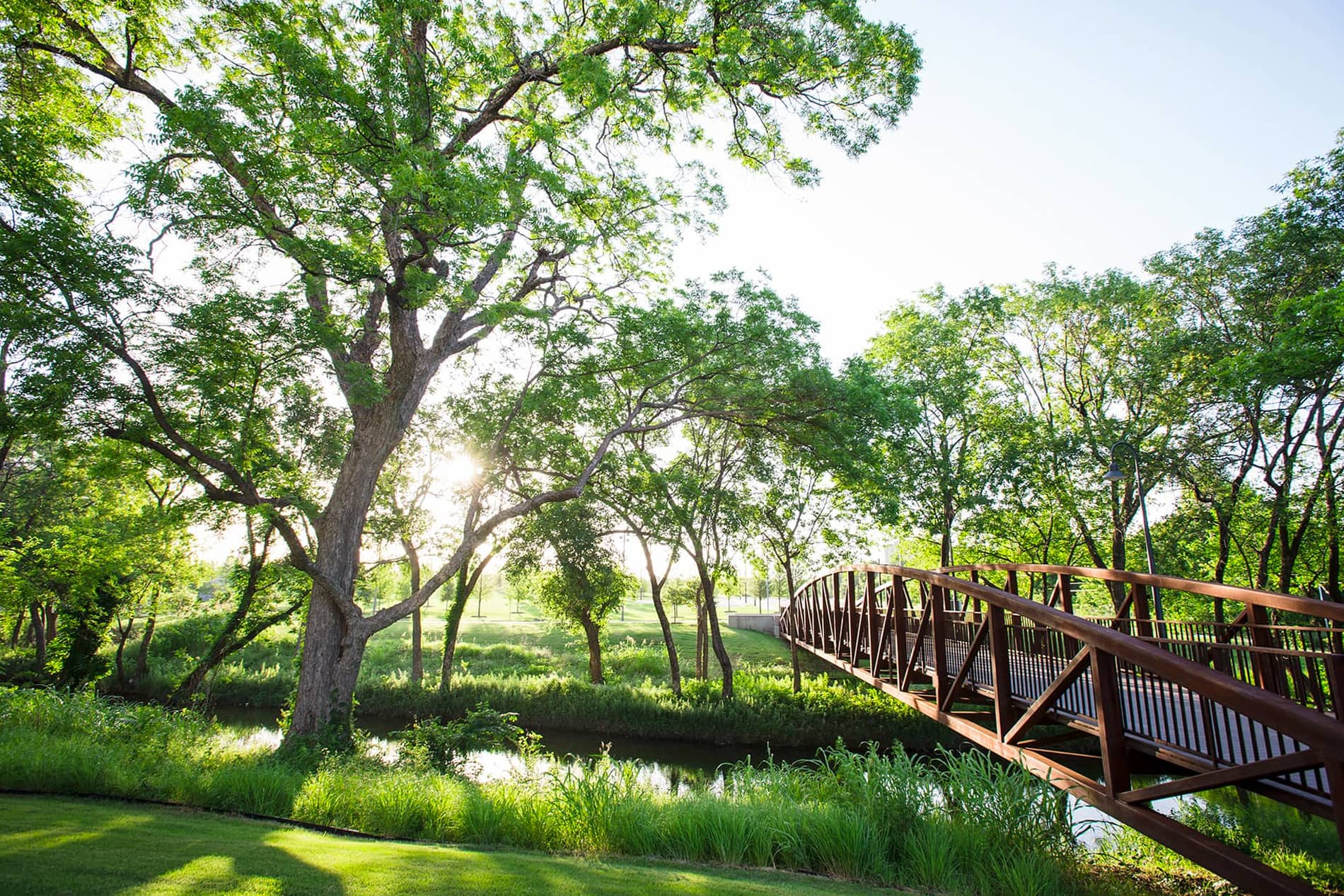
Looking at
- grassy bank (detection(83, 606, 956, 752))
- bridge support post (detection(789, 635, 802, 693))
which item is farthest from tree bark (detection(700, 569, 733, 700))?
bridge support post (detection(789, 635, 802, 693))

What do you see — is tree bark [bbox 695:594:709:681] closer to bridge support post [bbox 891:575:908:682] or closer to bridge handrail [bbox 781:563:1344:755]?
bridge support post [bbox 891:575:908:682]

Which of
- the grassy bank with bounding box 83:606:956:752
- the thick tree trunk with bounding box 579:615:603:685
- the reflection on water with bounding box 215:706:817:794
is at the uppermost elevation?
the thick tree trunk with bounding box 579:615:603:685

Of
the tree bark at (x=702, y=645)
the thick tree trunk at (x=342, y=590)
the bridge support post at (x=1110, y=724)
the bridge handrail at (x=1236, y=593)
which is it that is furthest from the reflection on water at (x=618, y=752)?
the bridge support post at (x=1110, y=724)

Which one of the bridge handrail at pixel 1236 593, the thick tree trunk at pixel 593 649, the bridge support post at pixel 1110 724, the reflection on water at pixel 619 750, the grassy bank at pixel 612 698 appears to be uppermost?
the bridge handrail at pixel 1236 593

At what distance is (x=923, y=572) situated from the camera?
27.2ft

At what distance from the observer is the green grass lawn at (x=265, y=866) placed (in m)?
3.73

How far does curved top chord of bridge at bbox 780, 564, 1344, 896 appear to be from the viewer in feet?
12.9

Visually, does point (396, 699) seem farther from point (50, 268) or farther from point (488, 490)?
point (50, 268)

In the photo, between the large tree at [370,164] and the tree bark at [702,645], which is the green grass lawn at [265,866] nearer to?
the large tree at [370,164]

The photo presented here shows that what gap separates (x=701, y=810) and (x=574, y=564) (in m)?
15.3

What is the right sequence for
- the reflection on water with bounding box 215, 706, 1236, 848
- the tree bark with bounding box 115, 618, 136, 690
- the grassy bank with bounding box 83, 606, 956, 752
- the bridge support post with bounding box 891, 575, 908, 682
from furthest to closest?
the tree bark with bounding box 115, 618, 136, 690, the grassy bank with bounding box 83, 606, 956, 752, the reflection on water with bounding box 215, 706, 1236, 848, the bridge support post with bounding box 891, 575, 908, 682

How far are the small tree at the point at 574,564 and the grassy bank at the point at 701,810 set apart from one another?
40.3ft

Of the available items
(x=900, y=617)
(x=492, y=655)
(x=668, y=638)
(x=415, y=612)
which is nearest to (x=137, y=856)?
(x=900, y=617)

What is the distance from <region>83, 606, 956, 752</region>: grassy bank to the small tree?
7.80ft
